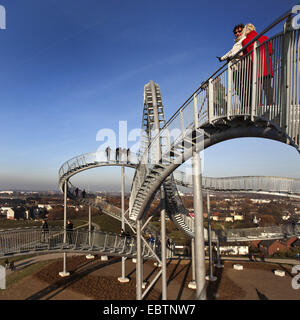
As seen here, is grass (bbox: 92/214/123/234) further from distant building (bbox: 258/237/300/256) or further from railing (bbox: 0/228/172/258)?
railing (bbox: 0/228/172/258)

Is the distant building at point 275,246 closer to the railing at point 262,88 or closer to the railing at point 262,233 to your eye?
the railing at point 262,233

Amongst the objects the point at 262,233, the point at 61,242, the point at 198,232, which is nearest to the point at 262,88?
the point at 198,232

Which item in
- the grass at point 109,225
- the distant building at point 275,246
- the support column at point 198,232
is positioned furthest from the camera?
the grass at point 109,225

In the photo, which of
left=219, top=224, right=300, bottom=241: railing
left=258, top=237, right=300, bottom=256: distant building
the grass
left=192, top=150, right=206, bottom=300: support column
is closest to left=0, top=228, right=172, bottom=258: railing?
left=192, top=150, right=206, bottom=300: support column

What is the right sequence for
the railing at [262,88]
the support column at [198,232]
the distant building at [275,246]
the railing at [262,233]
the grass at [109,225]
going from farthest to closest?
the grass at [109,225] → the distant building at [275,246] → the railing at [262,233] → the support column at [198,232] → the railing at [262,88]

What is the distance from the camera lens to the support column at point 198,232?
18.8ft

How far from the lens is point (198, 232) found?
587 centimetres

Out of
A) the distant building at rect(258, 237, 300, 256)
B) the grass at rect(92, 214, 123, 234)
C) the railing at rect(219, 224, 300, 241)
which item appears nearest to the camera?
the railing at rect(219, 224, 300, 241)

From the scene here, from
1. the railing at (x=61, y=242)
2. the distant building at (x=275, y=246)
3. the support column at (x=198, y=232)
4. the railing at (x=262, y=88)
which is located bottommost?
the distant building at (x=275, y=246)

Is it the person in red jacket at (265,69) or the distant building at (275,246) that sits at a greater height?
the person in red jacket at (265,69)

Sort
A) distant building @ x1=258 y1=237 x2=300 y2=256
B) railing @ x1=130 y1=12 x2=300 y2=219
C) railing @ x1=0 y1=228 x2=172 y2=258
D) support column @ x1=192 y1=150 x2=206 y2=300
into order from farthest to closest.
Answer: distant building @ x1=258 y1=237 x2=300 y2=256 < railing @ x1=0 y1=228 x2=172 y2=258 < support column @ x1=192 y1=150 x2=206 y2=300 < railing @ x1=130 y1=12 x2=300 y2=219

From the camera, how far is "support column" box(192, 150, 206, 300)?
18.8 ft

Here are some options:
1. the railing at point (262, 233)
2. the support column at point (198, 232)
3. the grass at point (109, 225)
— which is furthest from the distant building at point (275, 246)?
the support column at point (198, 232)
